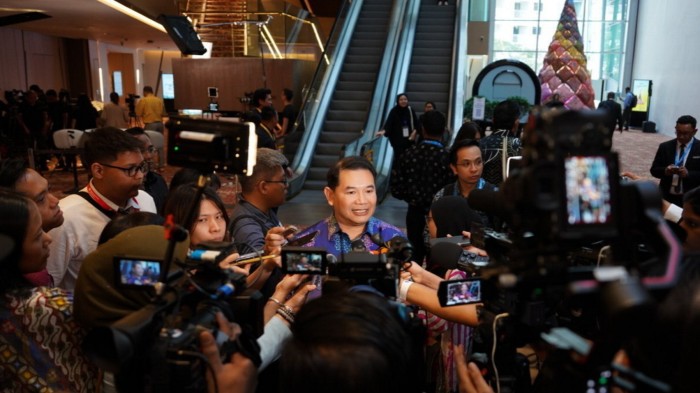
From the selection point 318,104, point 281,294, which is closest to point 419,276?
point 281,294

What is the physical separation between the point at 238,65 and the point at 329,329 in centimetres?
1502

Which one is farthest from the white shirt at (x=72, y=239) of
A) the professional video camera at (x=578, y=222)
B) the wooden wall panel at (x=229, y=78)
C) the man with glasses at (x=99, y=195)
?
the wooden wall panel at (x=229, y=78)

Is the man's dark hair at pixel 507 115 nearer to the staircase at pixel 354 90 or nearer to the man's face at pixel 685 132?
the man's face at pixel 685 132

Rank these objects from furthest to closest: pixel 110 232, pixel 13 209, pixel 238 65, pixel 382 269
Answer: pixel 238 65 → pixel 110 232 → pixel 13 209 → pixel 382 269

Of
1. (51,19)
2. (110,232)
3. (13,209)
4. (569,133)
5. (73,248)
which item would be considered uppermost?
(51,19)

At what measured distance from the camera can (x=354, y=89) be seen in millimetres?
12328

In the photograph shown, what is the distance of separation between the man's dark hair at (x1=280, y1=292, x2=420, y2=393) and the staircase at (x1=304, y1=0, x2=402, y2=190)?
8.53 metres

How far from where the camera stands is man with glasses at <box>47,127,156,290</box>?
2.95 meters

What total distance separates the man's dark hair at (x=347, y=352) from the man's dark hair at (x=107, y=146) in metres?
2.25

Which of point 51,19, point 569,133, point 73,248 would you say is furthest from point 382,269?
point 51,19

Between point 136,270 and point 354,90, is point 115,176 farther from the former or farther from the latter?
point 354,90

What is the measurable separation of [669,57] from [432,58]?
1319 centimetres

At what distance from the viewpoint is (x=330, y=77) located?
1220 cm

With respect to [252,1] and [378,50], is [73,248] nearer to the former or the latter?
[378,50]
